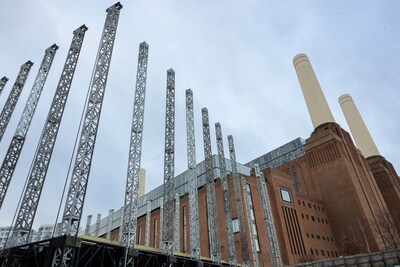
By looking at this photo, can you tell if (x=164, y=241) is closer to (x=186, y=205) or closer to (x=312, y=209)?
(x=186, y=205)

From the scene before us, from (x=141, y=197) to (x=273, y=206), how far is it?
2160 inches

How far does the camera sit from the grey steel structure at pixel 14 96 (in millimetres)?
40069

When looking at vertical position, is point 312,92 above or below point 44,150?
above

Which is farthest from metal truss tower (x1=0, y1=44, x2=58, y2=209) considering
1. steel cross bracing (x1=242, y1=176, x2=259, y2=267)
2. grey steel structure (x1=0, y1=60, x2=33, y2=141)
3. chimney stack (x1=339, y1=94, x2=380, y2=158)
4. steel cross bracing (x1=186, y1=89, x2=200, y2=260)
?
chimney stack (x1=339, y1=94, x2=380, y2=158)

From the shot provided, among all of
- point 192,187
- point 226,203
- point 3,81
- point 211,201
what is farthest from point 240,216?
point 3,81

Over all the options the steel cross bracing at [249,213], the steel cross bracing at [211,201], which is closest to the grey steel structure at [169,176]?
the steel cross bracing at [211,201]

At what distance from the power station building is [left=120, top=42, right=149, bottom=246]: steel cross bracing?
24661 millimetres

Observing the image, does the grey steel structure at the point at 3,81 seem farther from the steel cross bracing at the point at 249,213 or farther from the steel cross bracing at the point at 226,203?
the steel cross bracing at the point at 249,213

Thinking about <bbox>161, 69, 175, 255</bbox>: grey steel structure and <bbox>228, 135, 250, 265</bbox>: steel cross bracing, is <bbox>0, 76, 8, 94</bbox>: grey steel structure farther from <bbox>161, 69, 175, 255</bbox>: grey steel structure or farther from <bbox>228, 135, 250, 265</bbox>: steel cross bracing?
<bbox>228, 135, 250, 265</bbox>: steel cross bracing

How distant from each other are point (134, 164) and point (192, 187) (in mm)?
10857

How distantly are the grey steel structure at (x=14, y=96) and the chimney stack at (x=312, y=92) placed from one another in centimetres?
6493

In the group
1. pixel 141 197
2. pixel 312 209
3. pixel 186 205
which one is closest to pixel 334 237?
pixel 312 209

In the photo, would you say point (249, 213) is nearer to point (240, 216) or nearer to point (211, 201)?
point (240, 216)

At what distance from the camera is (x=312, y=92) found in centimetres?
8106
